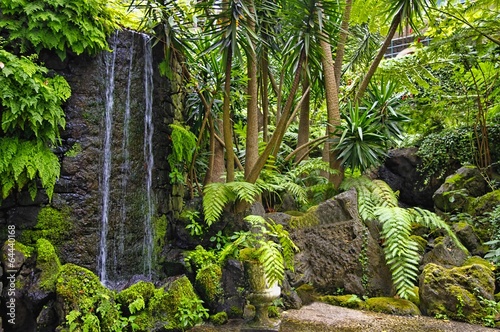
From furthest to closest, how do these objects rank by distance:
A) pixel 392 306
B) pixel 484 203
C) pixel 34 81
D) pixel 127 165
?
pixel 484 203 < pixel 127 165 < pixel 392 306 < pixel 34 81

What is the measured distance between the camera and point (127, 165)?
5.45 m

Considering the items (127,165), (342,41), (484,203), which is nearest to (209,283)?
(127,165)

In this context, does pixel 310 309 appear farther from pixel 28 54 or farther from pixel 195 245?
pixel 28 54

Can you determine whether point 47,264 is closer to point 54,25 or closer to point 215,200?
point 215,200

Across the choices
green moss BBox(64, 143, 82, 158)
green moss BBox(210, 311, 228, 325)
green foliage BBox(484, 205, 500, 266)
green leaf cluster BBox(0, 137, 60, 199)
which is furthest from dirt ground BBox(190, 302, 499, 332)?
green moss BBox(64, 143, 82, 158)

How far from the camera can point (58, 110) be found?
4.50 meters

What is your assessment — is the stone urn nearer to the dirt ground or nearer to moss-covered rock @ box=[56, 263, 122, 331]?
the dirt ground

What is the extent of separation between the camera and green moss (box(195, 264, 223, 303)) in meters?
4.16

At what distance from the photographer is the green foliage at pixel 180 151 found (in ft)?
18.2

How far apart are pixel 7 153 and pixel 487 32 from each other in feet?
23.0

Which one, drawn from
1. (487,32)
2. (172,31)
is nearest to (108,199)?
(172,31)

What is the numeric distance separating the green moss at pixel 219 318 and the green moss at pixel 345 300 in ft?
→ 4.60

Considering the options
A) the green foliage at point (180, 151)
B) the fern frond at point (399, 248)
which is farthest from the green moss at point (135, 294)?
the fern frond at point (399, 248)

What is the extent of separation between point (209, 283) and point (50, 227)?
2.17 metres
